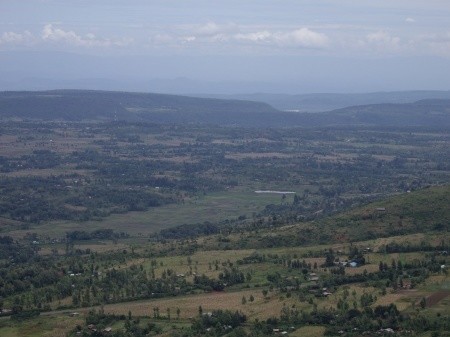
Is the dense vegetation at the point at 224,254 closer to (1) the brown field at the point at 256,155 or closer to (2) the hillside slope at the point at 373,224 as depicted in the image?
(2) the hillside slope at the point at 373,224

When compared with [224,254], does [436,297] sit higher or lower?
higher

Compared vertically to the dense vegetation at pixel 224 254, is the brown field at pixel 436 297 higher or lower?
higher

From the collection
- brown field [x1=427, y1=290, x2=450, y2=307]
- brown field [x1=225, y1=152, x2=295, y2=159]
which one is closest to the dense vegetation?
brown field [x1=427, y1=290, x2=450, y2=307]

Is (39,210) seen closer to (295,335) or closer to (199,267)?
(199,267)

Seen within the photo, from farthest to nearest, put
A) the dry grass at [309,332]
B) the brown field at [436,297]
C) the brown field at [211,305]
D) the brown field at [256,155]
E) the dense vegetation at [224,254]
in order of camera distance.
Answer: the brown field at [256,155] < the brown field at [211,305] < the brown field at [436,297] < the dense vegetation at [224,254] < the dry grass at [309,332]

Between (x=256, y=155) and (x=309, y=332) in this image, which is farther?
(x=256, y=155)

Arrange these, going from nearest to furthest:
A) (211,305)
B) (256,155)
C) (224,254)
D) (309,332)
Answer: (309,332), (211,305), (224,254), (256,155)

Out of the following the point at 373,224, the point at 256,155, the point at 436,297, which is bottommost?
the point at 256,155

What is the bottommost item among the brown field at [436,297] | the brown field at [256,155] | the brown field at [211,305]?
the brown field at [256,155]

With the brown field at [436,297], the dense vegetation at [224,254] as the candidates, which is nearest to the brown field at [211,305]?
the dense vegetation at [224,254]

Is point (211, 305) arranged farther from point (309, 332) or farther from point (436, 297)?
point (436, 297)

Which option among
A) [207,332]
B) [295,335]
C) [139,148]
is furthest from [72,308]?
[139,148]

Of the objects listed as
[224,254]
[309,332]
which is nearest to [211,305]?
[309,332]
